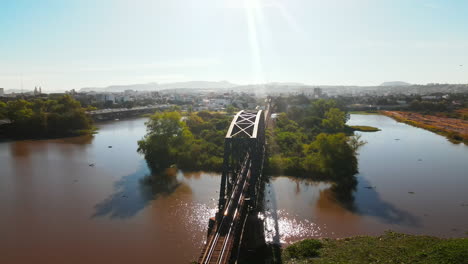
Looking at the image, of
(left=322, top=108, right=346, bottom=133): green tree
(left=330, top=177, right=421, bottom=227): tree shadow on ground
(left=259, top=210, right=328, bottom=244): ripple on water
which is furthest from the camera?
(left=322, top=108, right=346, bottom=133): green tree

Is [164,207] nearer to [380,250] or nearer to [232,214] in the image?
[232,214]

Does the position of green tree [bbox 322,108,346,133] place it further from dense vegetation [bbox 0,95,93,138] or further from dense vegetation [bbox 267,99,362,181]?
dense vegetation [bbox 0,95,93,138]

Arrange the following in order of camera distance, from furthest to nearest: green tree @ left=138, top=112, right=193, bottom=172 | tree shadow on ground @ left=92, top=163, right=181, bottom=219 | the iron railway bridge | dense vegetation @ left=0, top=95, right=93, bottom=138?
dense vegetation @ left=0, top=95, right=93, bottom=138 < green tree @ left=138, top=112, right=193, bottom=172 < tree shadow on ground @ left=92, top=163, right=181, bottom=219 < the iron railway bridge

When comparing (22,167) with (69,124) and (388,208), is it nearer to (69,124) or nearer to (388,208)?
(69,124)

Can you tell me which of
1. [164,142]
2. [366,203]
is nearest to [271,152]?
[164,142]

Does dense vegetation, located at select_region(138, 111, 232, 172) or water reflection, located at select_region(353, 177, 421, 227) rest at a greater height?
dense vegetation, located at select_region(138, 111, 232, 172)

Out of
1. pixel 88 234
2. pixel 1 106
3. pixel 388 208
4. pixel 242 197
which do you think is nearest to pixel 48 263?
pixel 88 234

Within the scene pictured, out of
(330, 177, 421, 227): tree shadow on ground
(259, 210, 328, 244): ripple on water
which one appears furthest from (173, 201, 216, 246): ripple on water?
(330, 177, 421, 227): tree shadow on ground
